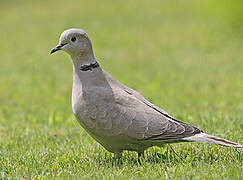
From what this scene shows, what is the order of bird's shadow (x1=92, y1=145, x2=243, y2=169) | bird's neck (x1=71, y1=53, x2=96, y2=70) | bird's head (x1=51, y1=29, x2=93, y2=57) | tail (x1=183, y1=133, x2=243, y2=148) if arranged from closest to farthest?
tail (x1=183, y1=133, x2=243, y2=148), bird's shadow (x1=92, y1=145, x2=243, y2=169), bird's head (x1=51, y1=29, x2=93, y2=57), bird's neck (x1=71, y1=53, x2=96, y2=70)

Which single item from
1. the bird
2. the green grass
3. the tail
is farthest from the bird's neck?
A: the tail

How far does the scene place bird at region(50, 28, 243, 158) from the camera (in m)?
4.45

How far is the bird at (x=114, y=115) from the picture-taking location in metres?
4.45

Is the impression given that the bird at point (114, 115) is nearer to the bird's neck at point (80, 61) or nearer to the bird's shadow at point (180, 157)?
the bird's neck at point (80, 61)

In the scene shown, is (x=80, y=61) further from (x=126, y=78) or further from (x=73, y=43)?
(x=126, y=78)

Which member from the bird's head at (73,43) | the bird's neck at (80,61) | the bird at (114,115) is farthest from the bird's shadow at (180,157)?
the bird's head at (73,43)

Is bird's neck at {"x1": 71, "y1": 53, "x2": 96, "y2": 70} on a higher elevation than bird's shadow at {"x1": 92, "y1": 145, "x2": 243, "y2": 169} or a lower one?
higher

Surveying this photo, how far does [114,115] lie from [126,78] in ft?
20.3

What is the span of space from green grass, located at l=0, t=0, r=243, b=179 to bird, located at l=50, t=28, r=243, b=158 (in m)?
0.24

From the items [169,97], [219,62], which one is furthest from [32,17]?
[169,97]

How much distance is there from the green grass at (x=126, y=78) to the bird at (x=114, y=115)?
9.5 inches

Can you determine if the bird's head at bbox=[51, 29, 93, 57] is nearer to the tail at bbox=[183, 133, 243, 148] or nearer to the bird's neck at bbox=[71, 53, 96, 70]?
the bird's neck at bbox=[71, 53, 96, 70]

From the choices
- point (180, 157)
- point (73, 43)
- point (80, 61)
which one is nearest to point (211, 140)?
point (180, 157)

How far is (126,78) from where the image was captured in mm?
10688
